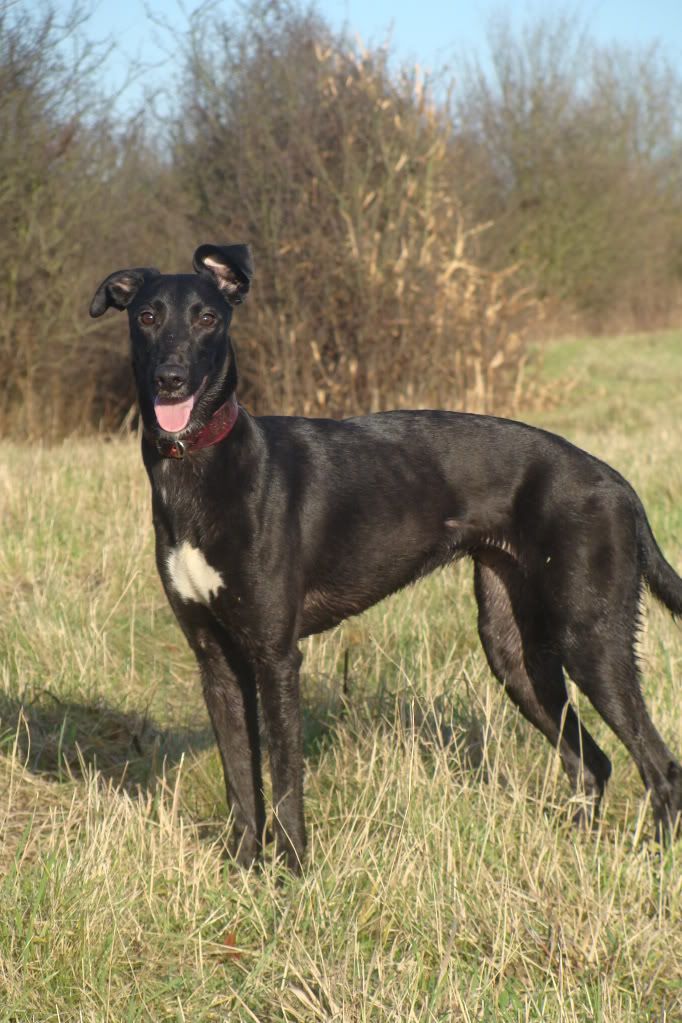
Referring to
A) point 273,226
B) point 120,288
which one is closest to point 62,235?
point 273,226

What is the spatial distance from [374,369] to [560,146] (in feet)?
59.3

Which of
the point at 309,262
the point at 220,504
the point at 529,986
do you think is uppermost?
the point at 309,262

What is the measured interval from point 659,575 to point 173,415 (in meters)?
1.71

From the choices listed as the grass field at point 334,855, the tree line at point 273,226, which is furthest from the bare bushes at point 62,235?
the grass field at point 334,855

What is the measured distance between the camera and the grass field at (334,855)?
2756mm

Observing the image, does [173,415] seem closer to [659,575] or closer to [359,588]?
[359,588]

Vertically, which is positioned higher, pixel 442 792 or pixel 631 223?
pixel 631 223

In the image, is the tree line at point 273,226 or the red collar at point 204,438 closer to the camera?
the red collar at point 204,438

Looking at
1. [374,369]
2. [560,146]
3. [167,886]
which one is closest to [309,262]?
[374,369]

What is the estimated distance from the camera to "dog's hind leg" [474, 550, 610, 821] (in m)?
4.08

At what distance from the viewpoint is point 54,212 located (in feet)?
36.4

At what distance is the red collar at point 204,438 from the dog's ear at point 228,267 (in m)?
0.46

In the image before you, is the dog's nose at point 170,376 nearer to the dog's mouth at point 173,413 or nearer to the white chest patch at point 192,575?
the dog's mouth at point 173,413

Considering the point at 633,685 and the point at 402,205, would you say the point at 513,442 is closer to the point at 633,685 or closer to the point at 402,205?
the point at 633,685
